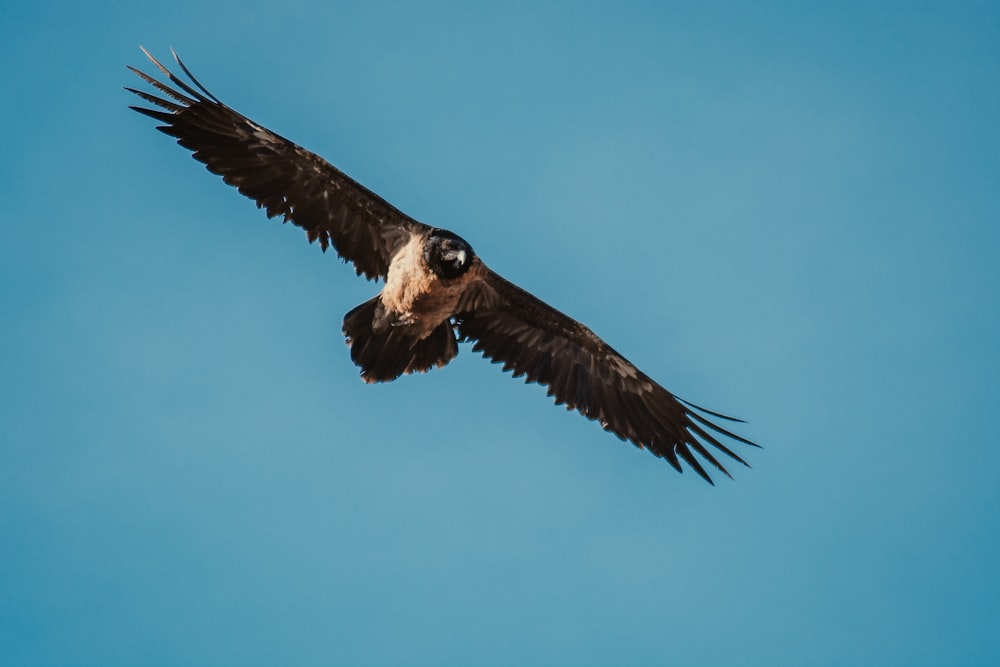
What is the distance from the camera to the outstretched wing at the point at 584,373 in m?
11.5

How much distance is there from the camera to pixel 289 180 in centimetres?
1052

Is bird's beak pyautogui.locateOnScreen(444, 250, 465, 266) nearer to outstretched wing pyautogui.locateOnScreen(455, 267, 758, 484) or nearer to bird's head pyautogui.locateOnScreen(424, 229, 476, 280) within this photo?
bird's head pyautogui.locateOnScreen(424, 229, 476, 280)

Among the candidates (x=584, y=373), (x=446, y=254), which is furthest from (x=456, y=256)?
(x=584, y=373)

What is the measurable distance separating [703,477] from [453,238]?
141 inches

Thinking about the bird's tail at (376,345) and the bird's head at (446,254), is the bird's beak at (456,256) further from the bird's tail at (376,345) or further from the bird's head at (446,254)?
the bird's tail at (376,345)

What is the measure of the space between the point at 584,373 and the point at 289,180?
3630 mm

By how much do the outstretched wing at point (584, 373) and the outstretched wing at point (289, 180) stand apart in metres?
1.25

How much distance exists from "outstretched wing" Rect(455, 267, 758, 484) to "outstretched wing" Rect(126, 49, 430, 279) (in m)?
1.25

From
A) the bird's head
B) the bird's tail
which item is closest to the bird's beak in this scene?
the bird's head

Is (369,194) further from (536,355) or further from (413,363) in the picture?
(536,355)

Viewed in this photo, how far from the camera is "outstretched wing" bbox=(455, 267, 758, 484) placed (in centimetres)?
1151

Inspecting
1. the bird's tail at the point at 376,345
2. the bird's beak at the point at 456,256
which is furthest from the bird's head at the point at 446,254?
the bird's tail at the point at 376,345

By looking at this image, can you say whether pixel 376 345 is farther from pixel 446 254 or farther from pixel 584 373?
pixel 584 373

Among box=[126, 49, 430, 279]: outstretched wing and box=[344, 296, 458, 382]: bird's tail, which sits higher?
box=[126, 49, 430, 279]: outstretched wing
